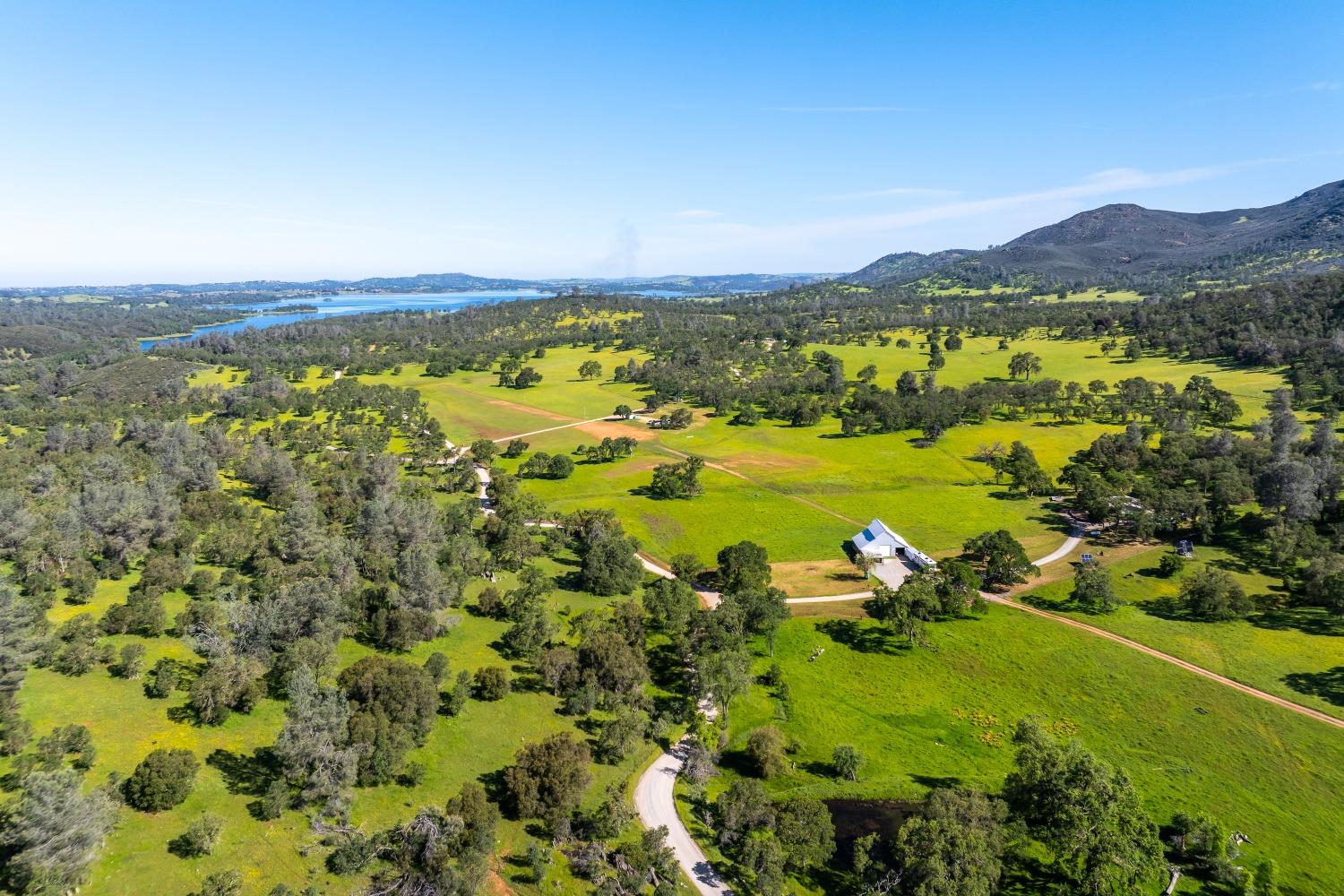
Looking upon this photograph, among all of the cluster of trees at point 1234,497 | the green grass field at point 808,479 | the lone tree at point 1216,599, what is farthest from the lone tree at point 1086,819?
the cluster of trees at point 1234,497

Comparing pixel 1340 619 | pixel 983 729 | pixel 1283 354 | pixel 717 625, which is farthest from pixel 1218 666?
pixel 1283 354

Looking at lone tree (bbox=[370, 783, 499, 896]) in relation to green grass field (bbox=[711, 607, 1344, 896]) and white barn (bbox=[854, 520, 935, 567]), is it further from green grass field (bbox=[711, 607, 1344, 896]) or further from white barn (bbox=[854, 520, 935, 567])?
white barn (bbox=[854, 520, 935, 567])

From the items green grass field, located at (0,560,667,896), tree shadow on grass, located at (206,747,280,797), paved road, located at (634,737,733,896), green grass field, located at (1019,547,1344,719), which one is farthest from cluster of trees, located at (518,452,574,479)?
green grass field, located at (1019,547,1344,719)

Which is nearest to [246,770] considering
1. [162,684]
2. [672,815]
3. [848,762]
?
[162,684]

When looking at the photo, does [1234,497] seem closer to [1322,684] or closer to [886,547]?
[1322,684]

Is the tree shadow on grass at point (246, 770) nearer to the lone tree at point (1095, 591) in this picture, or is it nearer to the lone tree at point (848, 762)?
the lone tree at point (848, 762)
